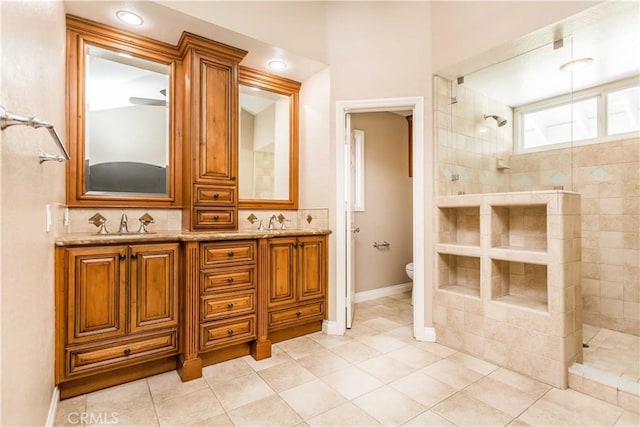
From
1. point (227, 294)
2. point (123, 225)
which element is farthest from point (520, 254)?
point (123, 225)

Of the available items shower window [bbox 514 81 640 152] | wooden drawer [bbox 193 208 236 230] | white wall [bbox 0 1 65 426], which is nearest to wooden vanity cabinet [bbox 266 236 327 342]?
wooden drawer [bbox 193 208 236 230]

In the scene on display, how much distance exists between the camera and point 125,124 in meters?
2.44

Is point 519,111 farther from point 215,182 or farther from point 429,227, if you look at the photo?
point 215,182

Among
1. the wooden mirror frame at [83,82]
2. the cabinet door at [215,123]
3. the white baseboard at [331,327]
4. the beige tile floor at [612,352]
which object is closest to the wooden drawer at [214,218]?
the cabinet door at [215,123]

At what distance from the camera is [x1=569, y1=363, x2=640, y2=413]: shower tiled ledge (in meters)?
1.72

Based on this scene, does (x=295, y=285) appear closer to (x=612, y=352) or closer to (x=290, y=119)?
(x=290, y=119)

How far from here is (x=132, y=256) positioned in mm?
1935

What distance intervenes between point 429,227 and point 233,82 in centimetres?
208

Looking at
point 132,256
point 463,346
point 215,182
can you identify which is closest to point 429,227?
point 463,346

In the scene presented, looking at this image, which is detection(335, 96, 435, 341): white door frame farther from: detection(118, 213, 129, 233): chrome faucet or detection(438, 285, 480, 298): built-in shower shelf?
detection(118, 213, 129, 233): chrome faucet

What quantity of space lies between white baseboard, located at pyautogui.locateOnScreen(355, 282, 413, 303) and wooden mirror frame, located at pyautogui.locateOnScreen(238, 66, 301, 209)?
1485 mm

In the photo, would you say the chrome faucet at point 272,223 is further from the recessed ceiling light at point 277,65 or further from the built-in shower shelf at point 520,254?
the built-in shower shelf at point 520,254

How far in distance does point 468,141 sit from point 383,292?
2163 mm

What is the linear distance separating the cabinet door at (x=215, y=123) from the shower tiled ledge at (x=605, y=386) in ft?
8.98
